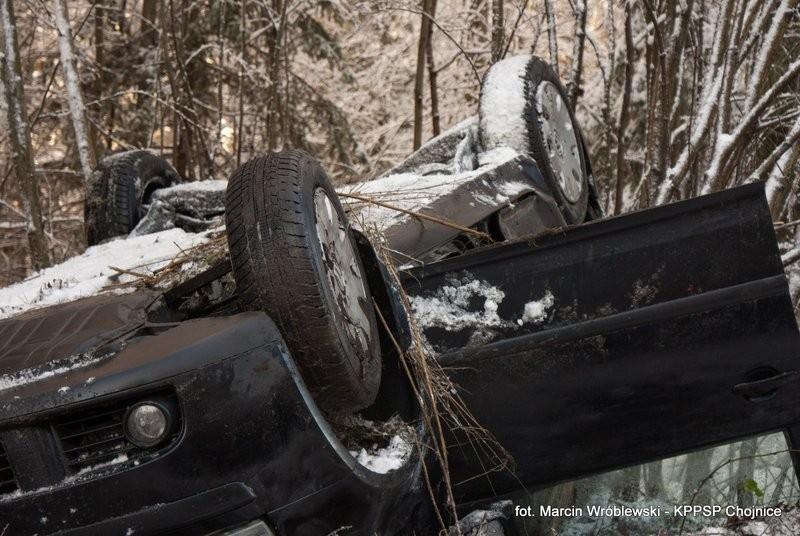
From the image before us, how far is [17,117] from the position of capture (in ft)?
21.1

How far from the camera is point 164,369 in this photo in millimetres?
1938

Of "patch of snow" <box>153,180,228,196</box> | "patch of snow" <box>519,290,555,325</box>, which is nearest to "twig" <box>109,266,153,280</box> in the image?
"patch of snow" <box>519,290,555,325</box>

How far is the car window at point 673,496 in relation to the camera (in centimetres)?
273

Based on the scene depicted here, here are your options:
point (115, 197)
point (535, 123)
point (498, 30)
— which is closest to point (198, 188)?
point (115, 197)

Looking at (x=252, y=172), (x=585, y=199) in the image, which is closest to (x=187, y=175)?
(x=585, y=199)

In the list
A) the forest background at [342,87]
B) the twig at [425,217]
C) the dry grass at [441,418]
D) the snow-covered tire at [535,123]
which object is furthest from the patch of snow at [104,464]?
the forest background at [342,87]

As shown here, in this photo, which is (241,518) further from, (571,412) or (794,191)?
(794,191)

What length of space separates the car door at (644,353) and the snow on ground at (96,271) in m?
1.20

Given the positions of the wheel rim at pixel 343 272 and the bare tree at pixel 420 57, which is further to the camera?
the bare tree at pixel 420 57

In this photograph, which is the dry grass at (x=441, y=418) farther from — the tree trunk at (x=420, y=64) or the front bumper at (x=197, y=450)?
the tree trunk at (x=420, y=64)

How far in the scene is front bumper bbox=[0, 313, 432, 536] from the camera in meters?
1.92

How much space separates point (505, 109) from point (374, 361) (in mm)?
1954

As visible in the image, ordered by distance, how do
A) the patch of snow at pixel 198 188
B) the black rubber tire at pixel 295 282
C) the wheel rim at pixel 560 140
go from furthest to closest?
1. the patch of snow at pixel 198 188
2. the wheel rim at pixel 560 140
3. the black rubber tire at pixel 295 282

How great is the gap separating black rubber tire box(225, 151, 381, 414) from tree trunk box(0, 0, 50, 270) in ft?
15.8
